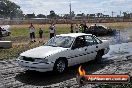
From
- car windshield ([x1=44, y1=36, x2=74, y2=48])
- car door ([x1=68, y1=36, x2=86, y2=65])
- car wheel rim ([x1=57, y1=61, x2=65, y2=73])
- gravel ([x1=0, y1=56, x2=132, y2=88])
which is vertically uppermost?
car windshield ([x1=44, y1=36, x2=74, y2=48])

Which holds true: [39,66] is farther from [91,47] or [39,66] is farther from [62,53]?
[91,47]

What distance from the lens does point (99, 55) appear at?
13305mm

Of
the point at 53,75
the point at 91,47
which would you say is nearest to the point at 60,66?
the point at 53,75

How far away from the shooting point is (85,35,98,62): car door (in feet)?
39.9

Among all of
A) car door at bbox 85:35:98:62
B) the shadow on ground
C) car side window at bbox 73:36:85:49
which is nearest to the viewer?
the shadow on ground

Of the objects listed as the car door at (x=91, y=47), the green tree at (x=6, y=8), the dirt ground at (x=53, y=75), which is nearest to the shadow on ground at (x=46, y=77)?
the dirt ground at (x=53, y=75)

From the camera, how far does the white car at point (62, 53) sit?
10.1 m

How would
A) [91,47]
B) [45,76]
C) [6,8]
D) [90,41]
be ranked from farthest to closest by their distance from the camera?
[6,8] → [90,41] → [91,47] → [45,76]

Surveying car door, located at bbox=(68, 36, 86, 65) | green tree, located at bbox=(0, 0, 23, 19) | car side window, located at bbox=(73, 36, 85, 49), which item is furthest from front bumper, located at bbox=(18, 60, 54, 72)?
green tree, located at bbox=(0, 0, 23, 19)

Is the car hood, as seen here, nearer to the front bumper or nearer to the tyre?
the front bumper

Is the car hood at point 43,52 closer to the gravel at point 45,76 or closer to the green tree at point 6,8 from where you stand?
the gravel at point 45,76

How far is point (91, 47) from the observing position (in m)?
12.3

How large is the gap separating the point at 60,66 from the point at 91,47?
7.26 feet

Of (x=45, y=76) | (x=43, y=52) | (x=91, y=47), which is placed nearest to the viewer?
(x=43, y=52)
